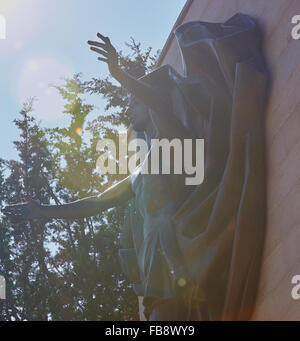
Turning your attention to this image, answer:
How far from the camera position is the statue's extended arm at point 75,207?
5672 millimetres

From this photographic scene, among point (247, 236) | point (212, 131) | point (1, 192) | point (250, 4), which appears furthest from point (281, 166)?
point (1, 192)

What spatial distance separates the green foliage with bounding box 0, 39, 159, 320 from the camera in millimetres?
13523

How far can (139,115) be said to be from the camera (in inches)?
228

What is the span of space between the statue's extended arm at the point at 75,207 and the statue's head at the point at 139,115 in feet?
1.96

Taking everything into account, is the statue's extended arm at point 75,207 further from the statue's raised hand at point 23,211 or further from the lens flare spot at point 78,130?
the lens flare spot at point 78,130

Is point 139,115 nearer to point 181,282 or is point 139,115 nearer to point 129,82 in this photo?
point 129,82

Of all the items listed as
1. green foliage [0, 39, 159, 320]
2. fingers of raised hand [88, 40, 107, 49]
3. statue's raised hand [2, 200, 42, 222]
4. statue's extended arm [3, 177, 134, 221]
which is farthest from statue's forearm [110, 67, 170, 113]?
green foliage [0, 39, 159, 320]

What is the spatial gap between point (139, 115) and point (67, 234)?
977cm

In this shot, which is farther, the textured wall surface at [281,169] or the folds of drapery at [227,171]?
the folds of drapery at [227,171]

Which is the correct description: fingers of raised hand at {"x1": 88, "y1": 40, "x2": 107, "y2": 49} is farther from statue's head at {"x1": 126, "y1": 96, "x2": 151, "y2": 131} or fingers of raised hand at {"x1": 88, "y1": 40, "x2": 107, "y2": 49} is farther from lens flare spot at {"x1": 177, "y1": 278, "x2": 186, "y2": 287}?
lens flare spot at {"x1": 177, "y1": 278, "x2": 186, "y2": 287}

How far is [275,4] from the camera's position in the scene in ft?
14.5

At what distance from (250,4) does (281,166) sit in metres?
1.78

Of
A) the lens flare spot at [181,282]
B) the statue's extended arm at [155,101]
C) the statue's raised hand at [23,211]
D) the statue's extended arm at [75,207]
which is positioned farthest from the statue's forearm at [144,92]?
the lens flare spot at [181,282]

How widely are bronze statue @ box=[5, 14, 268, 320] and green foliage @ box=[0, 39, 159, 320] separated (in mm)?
8093
